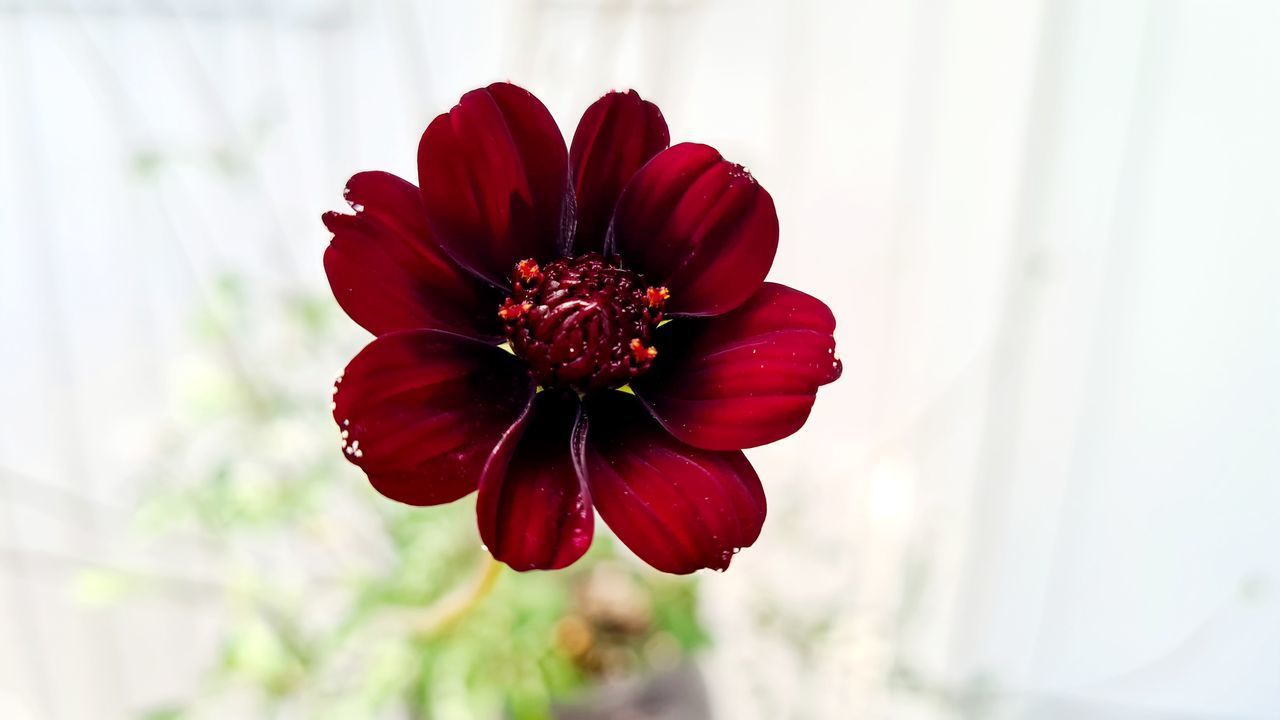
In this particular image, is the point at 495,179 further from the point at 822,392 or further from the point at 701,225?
the point at 822,392

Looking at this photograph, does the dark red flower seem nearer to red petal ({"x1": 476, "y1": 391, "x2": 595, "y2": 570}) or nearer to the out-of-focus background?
red petal ({"x1": 476, "y1": 391, "x2": 595, "y2": 570})

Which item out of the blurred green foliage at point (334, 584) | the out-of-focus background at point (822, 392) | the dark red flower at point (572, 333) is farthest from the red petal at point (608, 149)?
the out-of-focus background at point (822, 392)

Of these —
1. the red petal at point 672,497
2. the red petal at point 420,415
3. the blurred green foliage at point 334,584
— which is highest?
the red petal at point 420,415

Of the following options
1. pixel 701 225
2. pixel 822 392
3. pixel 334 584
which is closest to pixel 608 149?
pixel 701 225

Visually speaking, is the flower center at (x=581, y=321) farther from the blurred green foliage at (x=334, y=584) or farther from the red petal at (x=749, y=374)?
the blurred green foliage at (x=334, y=584)

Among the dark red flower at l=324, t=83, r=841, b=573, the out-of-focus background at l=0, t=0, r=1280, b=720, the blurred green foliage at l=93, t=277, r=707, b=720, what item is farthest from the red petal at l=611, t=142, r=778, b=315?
the out-of-focus background at l=0, t=0, r=1280, b=720
